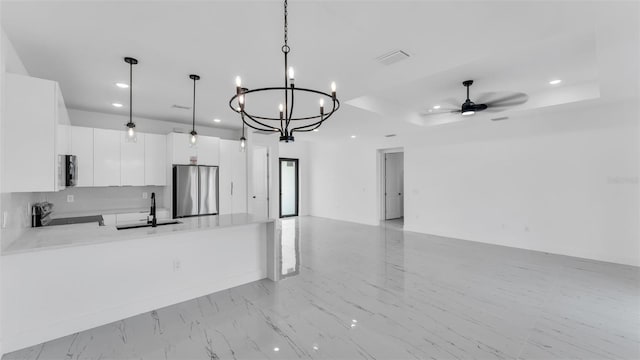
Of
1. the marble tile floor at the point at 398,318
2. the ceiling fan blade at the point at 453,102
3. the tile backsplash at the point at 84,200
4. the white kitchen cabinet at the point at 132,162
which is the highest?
the ceiling fan blade at the point at 453,102

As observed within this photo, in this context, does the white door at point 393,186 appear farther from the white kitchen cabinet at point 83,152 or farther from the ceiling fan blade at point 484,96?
the white kitchen cabinet at point 83,152

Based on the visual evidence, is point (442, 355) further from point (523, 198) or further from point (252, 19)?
point (523, 198)

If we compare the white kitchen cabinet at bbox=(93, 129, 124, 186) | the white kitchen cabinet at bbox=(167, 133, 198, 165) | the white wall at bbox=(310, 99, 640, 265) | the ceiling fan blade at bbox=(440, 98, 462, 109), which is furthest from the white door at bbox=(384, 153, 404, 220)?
the white kitchen cabinet at bbox=(93, 129, 124, 186)

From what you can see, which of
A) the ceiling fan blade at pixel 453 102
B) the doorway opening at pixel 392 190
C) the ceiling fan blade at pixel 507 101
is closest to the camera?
the ceiling fan blade at pixel 507 101

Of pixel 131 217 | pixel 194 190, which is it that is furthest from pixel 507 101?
pixel 131 217

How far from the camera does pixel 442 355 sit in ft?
7.32

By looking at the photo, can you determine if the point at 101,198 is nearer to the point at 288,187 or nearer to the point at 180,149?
the point at 180,149

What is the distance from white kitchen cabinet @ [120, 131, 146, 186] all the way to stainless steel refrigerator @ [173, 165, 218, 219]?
0.57 meters

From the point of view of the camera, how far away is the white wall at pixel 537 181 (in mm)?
4637

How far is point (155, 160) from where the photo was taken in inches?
208

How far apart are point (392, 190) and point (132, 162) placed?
24.0 feet

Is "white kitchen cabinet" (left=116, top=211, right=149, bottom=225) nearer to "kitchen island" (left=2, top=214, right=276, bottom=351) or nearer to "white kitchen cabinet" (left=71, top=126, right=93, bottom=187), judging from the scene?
"white kitchen cabinet" (left=71, top=126, right=93, bottom=187)

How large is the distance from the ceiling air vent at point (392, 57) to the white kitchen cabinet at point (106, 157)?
4.49 m

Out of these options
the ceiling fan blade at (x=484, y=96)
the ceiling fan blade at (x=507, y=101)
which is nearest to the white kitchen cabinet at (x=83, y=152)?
the ceiling fan blade at (x=507, y=101)
